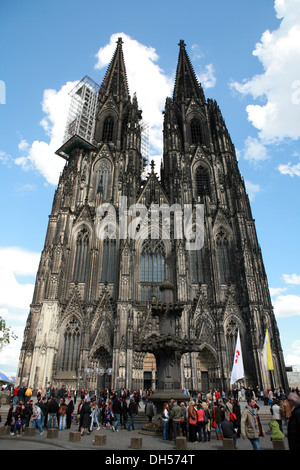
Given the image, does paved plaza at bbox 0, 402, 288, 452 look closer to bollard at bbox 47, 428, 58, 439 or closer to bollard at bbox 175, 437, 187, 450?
bollard at bbox 47, 428, 58, 439

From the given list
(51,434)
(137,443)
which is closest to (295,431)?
(137,443)

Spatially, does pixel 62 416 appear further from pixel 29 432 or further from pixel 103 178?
pixel 103 178

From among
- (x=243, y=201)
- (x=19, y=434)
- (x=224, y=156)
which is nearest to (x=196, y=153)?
(x=224, y=156)

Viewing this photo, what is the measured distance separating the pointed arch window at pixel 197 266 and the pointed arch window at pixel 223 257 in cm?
171

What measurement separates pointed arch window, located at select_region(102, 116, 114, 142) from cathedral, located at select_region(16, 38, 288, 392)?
31 cm

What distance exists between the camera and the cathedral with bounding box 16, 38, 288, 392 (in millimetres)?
23062

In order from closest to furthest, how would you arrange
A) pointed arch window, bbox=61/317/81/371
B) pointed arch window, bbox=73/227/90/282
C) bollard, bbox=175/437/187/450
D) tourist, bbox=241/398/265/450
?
tourist, bbox=241/398/265/450 < bollard, bbox=175/437/187/450 < pointed arch window, bbox=61/317/81/371 < pointed arch window, bbox=73/227/90/282

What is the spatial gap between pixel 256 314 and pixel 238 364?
34.3ft

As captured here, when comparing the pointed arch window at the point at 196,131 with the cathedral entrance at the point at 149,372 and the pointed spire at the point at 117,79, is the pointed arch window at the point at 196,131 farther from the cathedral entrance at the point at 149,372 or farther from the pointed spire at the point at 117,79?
the cathedral entrance at the point at 149,372

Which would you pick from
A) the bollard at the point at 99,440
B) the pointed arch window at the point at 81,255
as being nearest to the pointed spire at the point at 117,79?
the pointed arch window at the point at 81,255

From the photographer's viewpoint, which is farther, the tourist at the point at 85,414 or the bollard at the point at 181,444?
the tourist at the point at 85,414

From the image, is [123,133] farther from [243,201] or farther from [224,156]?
[243,201]

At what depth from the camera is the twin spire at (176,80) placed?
41.5 metres

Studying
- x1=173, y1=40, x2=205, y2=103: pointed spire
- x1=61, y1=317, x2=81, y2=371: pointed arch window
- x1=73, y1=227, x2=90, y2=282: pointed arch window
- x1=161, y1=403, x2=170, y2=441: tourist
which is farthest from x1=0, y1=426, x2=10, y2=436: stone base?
x1=173, y1=40, x2=205, y2=103: pointed spire
